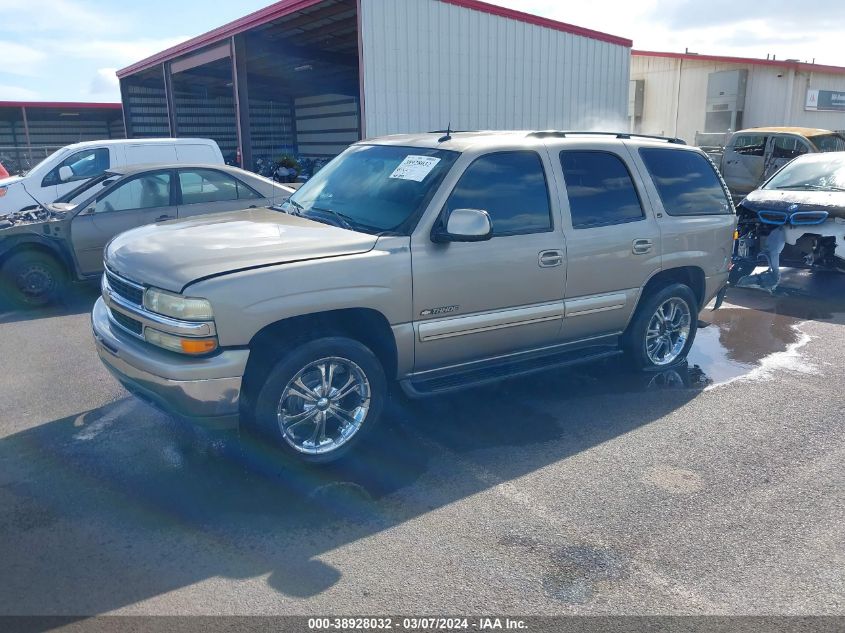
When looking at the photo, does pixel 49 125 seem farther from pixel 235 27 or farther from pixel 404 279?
pixel 404 279

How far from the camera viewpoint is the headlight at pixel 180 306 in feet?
12.4

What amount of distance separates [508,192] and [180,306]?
2.30 meters

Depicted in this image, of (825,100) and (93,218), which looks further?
(825,100)

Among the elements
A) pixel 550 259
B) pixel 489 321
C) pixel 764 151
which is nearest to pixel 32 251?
pixel 489 321

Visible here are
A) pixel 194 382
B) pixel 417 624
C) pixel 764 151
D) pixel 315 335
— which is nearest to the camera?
pixel 417 624

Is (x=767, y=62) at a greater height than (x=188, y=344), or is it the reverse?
(x=767, y=62)

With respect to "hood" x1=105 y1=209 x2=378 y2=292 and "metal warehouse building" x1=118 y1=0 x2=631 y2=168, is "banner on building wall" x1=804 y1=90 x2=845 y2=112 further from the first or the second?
"hood" x1=105 y1=209 x2=378 y2=292

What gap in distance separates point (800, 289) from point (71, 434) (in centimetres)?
899

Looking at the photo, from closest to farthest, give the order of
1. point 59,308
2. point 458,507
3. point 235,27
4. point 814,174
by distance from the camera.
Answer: point 458,507
point 59,308
point 814,174
point 235,27

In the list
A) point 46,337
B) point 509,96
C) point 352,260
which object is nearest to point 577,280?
point 352,260

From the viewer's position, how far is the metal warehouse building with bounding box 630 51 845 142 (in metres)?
25.7

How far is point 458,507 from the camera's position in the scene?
3930mm

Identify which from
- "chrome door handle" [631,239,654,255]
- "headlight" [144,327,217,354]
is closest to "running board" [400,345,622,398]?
"chrome door handle" [631,239,654,255]

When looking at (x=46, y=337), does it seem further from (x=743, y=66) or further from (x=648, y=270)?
(x=743, y=66)
